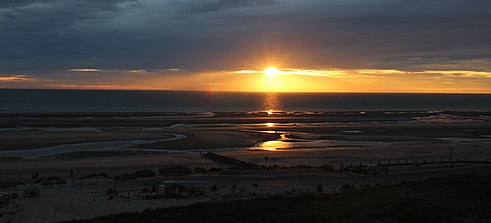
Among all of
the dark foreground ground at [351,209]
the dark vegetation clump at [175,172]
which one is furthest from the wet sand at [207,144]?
the dark foreground ground at [351,209]

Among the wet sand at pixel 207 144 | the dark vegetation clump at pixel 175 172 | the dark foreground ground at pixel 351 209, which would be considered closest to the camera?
the dark foreground ground at pixel 351 209

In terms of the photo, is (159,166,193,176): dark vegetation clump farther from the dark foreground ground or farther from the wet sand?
the dark foreground ground

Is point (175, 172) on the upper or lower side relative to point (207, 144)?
lower

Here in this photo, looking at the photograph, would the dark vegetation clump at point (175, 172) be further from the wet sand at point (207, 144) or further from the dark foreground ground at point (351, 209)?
the dark foreground ground at point (351, 209)

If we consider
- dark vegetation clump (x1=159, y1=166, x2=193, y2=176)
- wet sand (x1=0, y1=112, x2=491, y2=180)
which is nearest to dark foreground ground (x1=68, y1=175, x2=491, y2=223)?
dark vegetation clump (x1=159, y1=166, x2=193, y2=176)

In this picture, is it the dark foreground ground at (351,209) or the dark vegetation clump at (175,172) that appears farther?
the dark vegetation clump at (175,172)

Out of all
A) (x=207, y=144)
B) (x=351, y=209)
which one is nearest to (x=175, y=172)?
(x=351, y=209)

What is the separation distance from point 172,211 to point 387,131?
182 ft

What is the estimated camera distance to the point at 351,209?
1998 centimetres

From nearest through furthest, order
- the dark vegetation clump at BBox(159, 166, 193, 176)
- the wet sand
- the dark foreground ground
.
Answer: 1. the dark foreground ground
2. the dark vegetation clump at BBox(159, 166, 193, 176)
3. the wet sand

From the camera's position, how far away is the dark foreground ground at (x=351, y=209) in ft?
61.4

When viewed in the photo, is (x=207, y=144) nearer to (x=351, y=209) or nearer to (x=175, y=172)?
(x=175, y=172)

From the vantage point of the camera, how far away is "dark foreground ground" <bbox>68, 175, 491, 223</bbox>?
18719mm

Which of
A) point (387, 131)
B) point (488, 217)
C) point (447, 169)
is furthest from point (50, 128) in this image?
point (488, 217)
